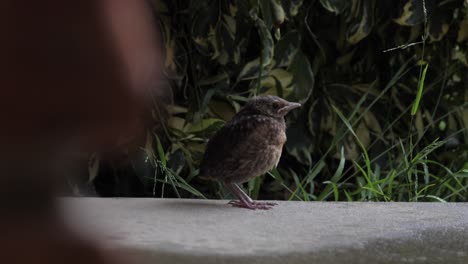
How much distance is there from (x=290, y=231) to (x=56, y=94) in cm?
205

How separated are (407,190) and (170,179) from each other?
1.09 metres

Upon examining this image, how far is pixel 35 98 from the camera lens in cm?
44

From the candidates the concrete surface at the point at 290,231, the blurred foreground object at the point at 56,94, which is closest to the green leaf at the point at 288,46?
the concrete surface at the point at 290,231

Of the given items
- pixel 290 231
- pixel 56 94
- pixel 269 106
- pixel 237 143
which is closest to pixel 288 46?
pixel 269 106

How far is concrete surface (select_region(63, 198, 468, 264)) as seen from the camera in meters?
2.08

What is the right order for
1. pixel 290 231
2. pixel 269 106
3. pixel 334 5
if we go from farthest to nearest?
1. pixel 334 5
2. pixel 269 106
3. pixel 290 231

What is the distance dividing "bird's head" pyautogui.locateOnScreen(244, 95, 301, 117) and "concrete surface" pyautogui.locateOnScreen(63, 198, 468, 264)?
0.34 meters

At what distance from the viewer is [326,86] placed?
13.7ft

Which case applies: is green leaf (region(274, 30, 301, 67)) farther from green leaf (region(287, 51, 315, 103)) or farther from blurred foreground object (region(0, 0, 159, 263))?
blurred foreground object (region(0, 0, 159, 263))

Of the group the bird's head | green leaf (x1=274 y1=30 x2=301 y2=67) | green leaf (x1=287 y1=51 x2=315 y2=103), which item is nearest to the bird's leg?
the bird's head

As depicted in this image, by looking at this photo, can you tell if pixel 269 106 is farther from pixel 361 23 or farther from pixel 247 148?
pixel 361 23

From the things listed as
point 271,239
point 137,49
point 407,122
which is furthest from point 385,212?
point 137,49

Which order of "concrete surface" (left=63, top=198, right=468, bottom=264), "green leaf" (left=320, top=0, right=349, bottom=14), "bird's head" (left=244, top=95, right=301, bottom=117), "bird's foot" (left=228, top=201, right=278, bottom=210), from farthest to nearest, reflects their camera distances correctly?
"green leaf" (left=320, top=0, right=349, bottom=14), "bird's head" (left=244, top=95, right=301, bottom=117), "bird's foot" (left=228, top=201, right=278, bottom=210), "concrete surface" (left=63, top=198, right=468, bottom=264)

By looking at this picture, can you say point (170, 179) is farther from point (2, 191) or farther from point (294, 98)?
point (2, 191)
